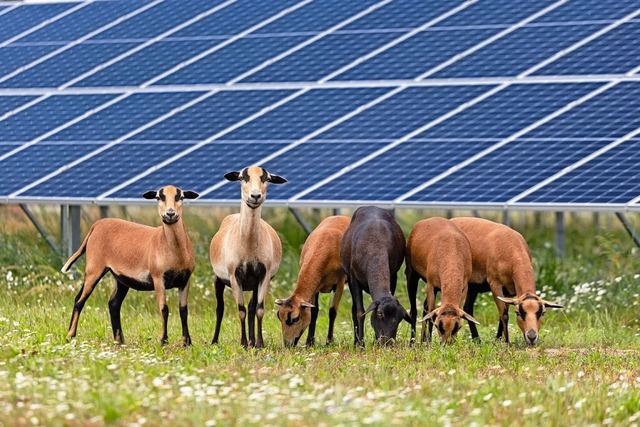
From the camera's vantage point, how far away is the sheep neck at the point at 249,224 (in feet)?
45.5

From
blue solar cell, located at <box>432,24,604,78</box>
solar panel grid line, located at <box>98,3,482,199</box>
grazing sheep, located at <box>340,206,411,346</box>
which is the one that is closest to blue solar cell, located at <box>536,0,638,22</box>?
blue solar cell, located at <box>432,24,604,78</box>

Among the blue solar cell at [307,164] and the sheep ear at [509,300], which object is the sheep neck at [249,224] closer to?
the sheep ear at [509,300]

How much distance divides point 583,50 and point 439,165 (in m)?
3.61

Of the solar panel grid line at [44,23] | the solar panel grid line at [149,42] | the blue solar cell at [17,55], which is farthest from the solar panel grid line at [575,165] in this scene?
the solar panel grid line at [44,23]

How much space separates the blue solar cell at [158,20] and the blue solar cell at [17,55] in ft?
3.27

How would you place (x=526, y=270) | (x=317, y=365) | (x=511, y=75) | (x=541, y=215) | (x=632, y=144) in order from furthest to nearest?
(x=541, y=215), (x=511, y=75), (x=632, y=144), (x=526, y=270), (x=317, y=365)

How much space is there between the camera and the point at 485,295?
18578 millimetres

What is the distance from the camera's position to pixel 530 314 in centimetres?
1385

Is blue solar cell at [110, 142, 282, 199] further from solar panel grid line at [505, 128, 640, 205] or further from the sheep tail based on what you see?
solar panel grid line at [505, 128, 640, 205]

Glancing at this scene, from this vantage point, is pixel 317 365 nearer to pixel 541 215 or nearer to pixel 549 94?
pixel 549 94

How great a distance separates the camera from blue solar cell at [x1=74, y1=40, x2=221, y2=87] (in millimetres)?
22422

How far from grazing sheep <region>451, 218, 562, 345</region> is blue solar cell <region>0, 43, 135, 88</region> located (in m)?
9.86

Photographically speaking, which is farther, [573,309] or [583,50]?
[583,50]

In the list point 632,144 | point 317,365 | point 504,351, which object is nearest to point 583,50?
point 632,144
